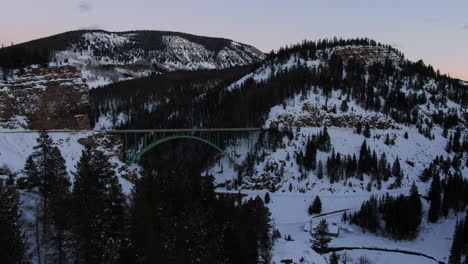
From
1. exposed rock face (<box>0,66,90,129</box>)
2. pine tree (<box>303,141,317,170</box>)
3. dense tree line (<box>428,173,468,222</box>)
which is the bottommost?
dense tree line (<box>428,173,468,222</box>)

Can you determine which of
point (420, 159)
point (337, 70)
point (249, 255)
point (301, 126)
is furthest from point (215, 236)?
point (337, 70)

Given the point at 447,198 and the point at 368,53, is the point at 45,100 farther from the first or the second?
the point at 368,53

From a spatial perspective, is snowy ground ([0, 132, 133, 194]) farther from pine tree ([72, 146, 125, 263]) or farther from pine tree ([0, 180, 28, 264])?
pine tree ([0, 180, 28, 264])

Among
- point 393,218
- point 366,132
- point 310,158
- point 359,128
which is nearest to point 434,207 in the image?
point 393,218

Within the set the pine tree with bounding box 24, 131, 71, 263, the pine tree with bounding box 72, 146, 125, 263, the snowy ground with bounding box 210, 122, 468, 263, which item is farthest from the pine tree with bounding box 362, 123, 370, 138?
the pine tree with bounding box 24, 131, 71, 263

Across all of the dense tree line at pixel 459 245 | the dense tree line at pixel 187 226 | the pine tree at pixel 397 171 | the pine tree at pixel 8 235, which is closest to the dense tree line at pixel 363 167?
the pine tree at pixel 397 171

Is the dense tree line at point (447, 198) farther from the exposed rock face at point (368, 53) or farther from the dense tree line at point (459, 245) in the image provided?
the exposed rock face at point (368, 53)

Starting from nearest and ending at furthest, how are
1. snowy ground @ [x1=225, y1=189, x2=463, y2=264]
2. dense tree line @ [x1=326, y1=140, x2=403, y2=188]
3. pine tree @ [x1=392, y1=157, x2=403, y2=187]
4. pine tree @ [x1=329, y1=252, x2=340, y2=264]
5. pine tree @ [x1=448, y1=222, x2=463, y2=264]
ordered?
pine tree @ [x1=329, y1=252, x2=340, y2=264] → pine tree @ [x1=448, y1=222, x2=463, y2=264] → snowy ground @ [x1=225, y1=189, x2=463, y2=264] → dense tree line @ [x1=326, y1=140, x2=403, y2=188] → pine tree @ [x1=392, y1=157, x2=403, y2=187]

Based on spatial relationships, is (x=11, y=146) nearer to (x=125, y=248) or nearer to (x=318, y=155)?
(x=125, y=248)
